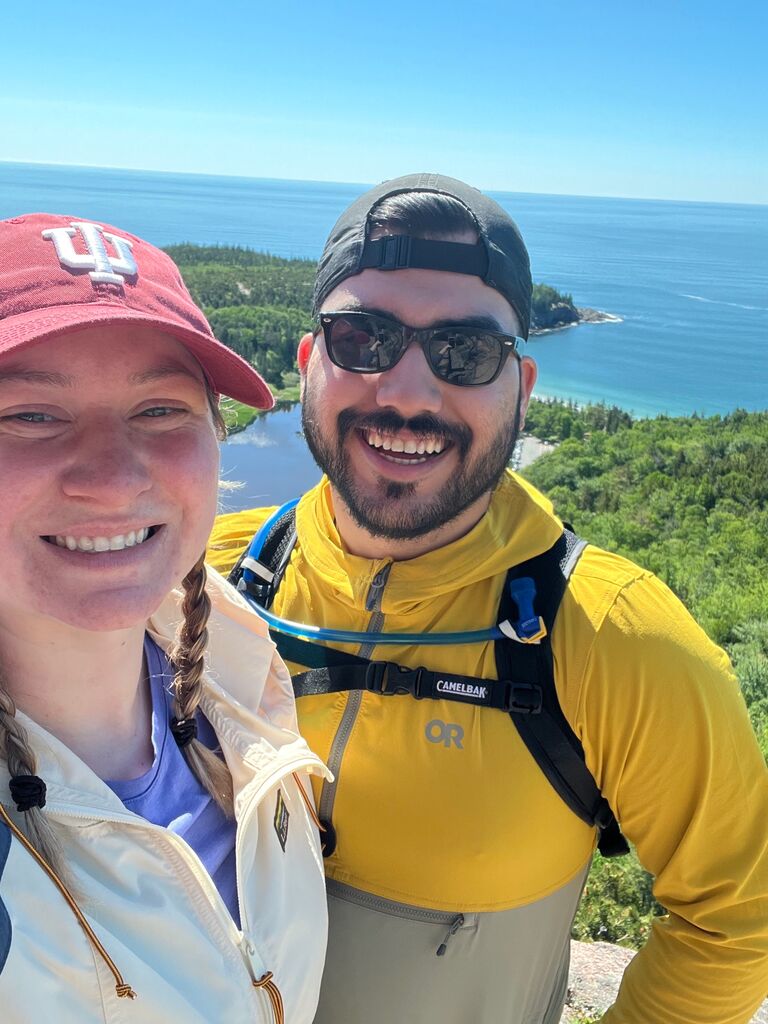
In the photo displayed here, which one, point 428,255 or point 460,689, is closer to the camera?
point 460,689

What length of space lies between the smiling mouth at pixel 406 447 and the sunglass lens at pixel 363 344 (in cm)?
19

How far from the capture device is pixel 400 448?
7.16ft

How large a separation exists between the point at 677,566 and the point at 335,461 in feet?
73.6

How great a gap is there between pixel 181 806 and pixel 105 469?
75 centimetres

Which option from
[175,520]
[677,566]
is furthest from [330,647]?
[677,566]

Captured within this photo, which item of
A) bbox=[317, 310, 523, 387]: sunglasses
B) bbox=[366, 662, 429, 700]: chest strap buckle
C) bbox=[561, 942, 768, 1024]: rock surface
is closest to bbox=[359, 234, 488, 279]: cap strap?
bbox=[317, 310, 523, 387]: sunglasses

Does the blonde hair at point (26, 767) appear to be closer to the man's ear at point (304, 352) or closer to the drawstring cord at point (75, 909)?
the drawstring cord at point (75, 909)

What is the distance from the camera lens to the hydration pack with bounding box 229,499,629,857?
6.27 ft

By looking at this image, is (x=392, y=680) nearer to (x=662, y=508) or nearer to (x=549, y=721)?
(x=549, y=721)

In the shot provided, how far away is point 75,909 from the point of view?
1.18m

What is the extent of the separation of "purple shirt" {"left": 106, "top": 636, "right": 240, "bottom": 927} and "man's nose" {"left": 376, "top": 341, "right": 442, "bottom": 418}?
1.02 metres

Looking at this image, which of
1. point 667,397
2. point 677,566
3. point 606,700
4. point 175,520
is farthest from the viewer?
point 667,397

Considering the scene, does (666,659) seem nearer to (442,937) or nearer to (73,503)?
(442,937)

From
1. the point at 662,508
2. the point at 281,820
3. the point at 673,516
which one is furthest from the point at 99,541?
the point at 662,508
